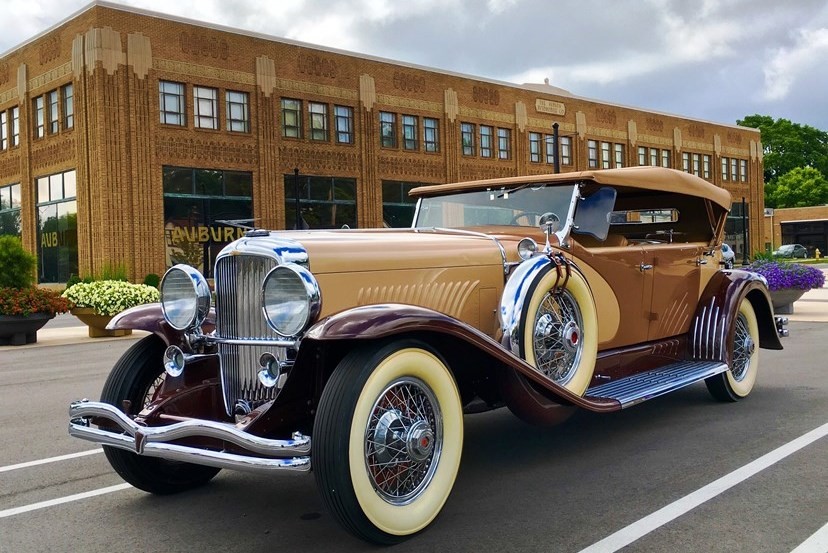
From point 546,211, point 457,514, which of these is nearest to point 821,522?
point 457,514

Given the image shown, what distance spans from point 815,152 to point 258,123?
65021mm

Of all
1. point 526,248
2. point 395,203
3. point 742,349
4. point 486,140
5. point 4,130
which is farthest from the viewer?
point 486,140

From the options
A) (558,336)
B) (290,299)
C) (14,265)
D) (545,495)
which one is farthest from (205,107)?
(545,495)

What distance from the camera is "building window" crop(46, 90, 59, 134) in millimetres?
28844

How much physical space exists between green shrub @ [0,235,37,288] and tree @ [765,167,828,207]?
72.1m

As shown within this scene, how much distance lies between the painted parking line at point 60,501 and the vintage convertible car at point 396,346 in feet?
1.16

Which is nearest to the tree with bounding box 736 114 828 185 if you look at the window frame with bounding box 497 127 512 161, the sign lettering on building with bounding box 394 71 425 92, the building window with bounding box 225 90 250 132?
the window frame with bounding box 497 127 512 161

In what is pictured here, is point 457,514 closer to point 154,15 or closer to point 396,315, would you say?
point 396,315

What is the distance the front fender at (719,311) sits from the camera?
620cm

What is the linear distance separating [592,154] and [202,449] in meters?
42.0

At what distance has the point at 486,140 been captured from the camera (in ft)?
126

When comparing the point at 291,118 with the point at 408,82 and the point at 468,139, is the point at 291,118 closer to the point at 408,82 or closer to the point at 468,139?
the point at 408,82

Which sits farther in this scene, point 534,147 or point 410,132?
point 534,147

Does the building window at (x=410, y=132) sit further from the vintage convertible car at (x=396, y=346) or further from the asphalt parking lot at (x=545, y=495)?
the asphalt parking lot at (x=545, y=495)
